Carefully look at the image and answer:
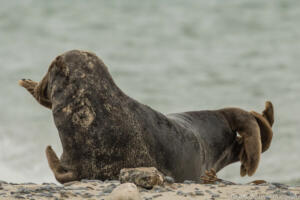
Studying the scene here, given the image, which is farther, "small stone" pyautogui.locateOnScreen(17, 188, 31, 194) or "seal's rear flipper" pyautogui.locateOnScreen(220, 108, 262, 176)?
"seal's rear flipper" pyautogui.locateOnScreen(220, 108, 262, 176)

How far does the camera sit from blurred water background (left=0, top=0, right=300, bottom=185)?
11938 millimetres

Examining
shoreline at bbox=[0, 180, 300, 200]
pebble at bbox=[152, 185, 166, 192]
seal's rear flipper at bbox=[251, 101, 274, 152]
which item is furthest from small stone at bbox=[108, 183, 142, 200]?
seal's rear flipper at bbox=[251, 101, 274, 152]

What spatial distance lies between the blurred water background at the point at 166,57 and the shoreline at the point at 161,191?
5066mm

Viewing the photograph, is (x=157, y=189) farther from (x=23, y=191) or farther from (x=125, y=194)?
(x=23, y=191)

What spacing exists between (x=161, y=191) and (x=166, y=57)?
1262cm

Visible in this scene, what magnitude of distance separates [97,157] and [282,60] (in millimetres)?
12388

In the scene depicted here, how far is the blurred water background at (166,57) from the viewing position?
11938 millimetres

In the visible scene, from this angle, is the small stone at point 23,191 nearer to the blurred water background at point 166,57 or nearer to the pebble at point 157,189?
the pebble at point 157,189

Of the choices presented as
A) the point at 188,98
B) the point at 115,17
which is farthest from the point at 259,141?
the point at 115,17

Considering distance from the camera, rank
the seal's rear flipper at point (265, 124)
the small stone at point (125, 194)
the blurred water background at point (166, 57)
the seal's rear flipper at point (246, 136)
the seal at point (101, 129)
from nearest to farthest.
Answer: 1. the small stone at point (125, 194)
2. the seal at point (101, 129)
3. the seal's rear flipper at point (246, 136)
4. the seal's rear flipper at point (265, 124)
5. the blurred water background at point (166, 57)

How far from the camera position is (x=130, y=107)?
5.70 m

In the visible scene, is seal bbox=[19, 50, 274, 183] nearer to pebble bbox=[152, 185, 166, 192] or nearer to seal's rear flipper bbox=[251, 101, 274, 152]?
pebble bbox=[152, 185, 166, 192]

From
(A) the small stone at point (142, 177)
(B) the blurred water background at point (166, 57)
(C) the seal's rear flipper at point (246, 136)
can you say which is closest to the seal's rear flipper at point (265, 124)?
(C) the seal's rear flipper at point (246, 136)

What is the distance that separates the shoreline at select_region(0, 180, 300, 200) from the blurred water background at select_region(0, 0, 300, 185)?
16.6ft
